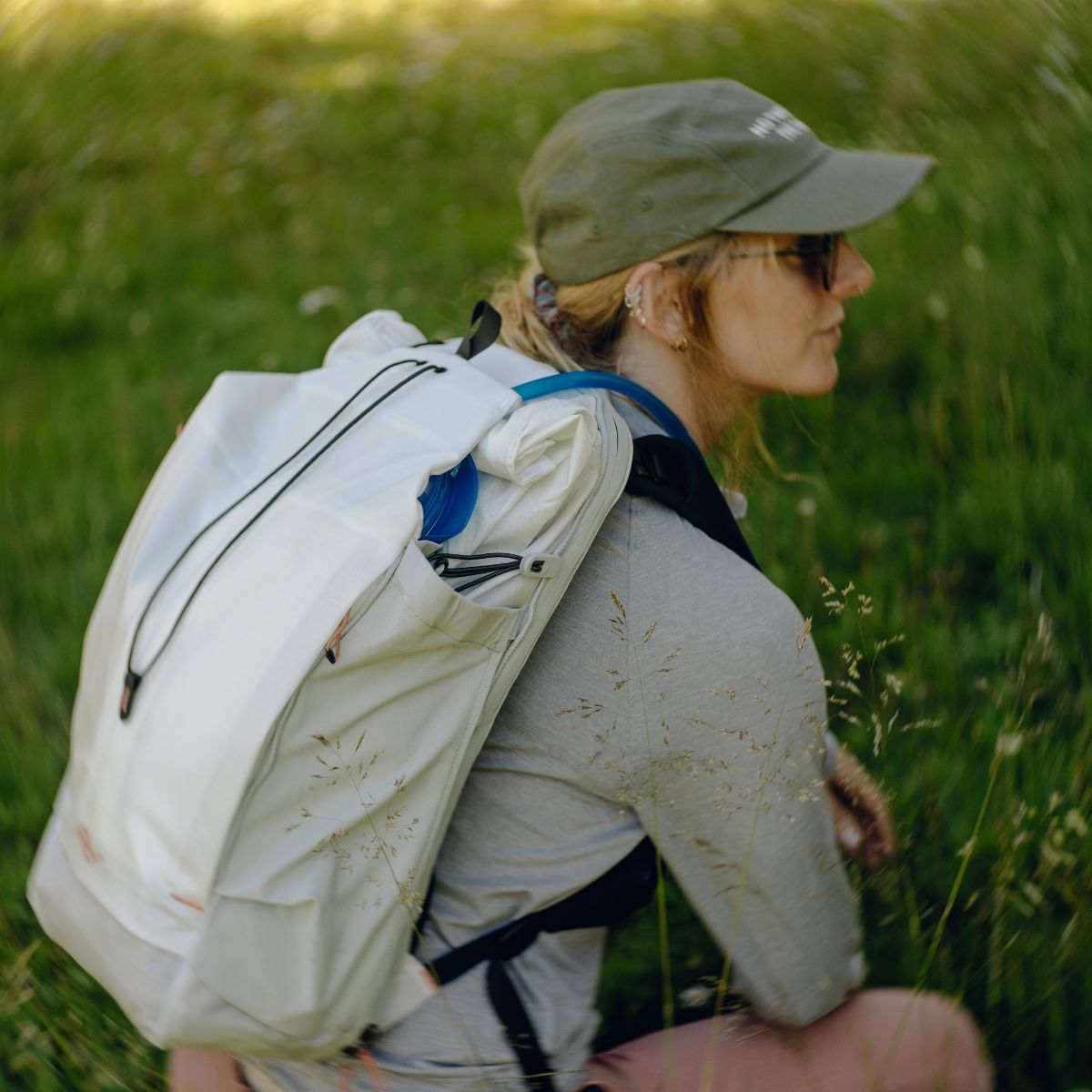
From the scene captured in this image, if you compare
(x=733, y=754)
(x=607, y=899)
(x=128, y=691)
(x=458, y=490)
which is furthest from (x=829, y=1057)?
(x=128, y=691)

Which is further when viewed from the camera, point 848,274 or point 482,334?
point 848,274

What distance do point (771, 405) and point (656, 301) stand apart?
1.74m

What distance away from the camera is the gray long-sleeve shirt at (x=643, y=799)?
153cm

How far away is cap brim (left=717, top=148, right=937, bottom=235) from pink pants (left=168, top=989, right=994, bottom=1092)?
1.13 m

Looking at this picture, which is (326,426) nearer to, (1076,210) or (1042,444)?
(1042,444)

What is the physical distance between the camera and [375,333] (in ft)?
6.22

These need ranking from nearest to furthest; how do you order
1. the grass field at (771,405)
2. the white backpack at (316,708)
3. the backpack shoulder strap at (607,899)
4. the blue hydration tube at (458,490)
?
the white backpack at (316,708)
the blue hydration tube at (458,490)
the backpack shoulder strap at (607,899)
the grass field at (771,405)

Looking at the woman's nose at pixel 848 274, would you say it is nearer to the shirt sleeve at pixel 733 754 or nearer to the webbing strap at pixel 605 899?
the webbing strap at pixel 605 899

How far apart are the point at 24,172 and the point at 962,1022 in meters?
5.77

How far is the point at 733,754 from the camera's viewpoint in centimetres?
153

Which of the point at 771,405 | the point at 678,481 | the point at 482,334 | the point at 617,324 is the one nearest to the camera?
the point at 678,481

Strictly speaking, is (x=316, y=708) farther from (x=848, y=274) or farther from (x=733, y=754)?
(x=848, y=274)

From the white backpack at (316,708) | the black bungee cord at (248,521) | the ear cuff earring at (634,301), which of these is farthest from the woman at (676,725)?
the black bungee cord at (248,521)

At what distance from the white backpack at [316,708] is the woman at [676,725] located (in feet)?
0.36
